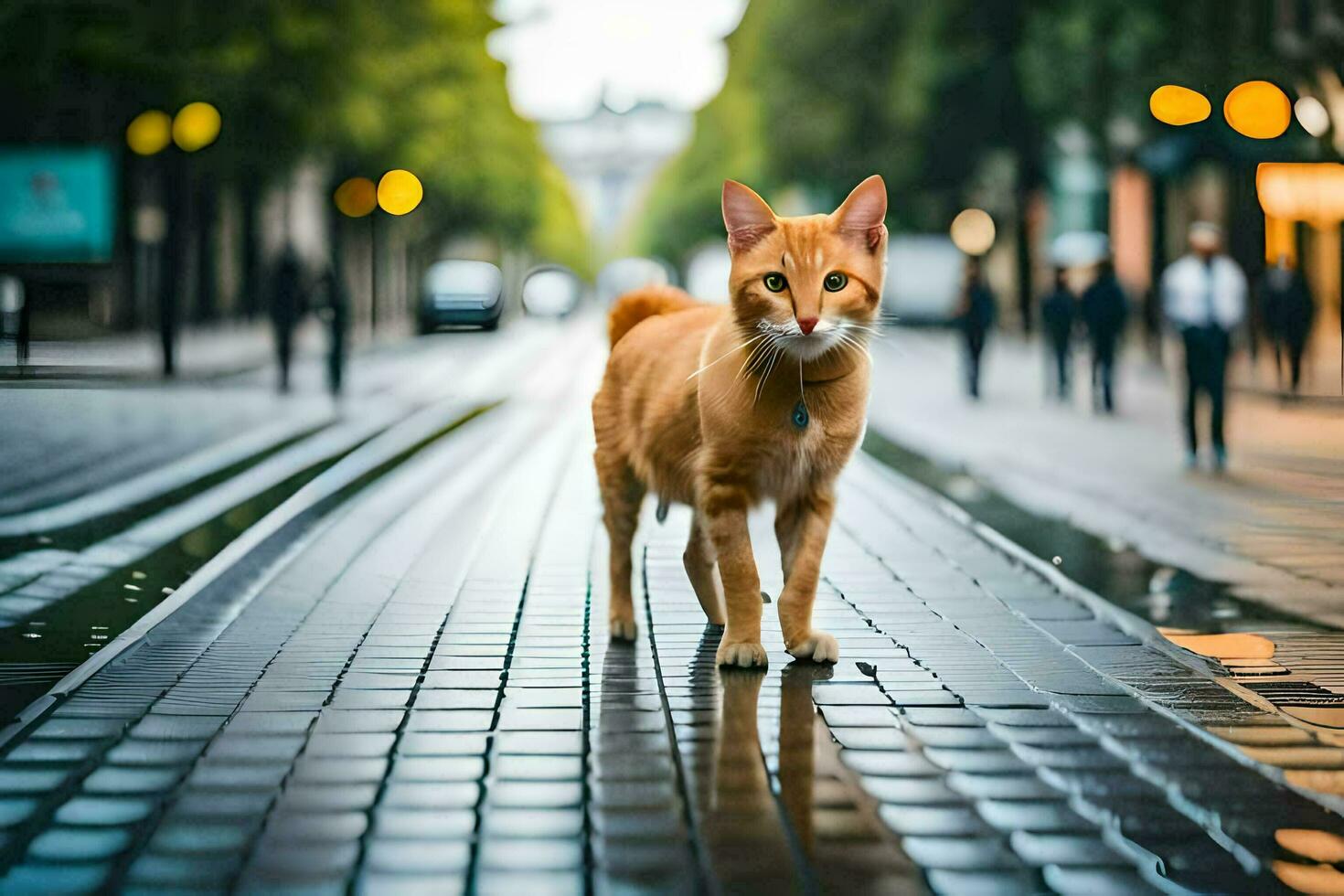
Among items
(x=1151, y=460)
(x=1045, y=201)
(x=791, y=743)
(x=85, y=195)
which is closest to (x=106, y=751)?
(x=791, y=743)

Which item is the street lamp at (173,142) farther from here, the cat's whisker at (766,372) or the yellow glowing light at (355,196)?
the cat's whisker at (766,372)

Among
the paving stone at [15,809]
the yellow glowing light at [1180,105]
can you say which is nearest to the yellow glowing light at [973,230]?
the yellow glowing light at [1180,105]

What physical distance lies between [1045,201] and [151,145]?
3266 centimetres

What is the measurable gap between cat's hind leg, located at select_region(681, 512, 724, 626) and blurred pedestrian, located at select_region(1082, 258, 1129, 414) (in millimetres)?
14775

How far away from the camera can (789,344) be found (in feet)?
19.5

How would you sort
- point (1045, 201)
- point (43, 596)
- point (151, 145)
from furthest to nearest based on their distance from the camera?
point (1045, 201)
point (151, 145)
point (43, 596)

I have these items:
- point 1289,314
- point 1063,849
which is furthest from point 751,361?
point 1289,314

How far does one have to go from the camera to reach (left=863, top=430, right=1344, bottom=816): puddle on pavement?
17.4 ft

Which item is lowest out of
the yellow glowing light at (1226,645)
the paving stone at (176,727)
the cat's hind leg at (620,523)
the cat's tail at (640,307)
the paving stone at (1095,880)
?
the yellow glowing light at (1226,645)

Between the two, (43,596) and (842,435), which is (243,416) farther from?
(842,435)

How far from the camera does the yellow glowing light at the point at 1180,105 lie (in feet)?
95.0

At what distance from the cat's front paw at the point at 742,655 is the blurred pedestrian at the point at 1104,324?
51.3 feet

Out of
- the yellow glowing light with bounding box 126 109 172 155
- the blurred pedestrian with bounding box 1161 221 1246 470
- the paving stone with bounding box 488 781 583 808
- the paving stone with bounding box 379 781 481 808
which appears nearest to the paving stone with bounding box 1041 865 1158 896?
the paving stone with bounding box 488 781 583 808

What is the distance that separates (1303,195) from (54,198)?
2085 centimetres
